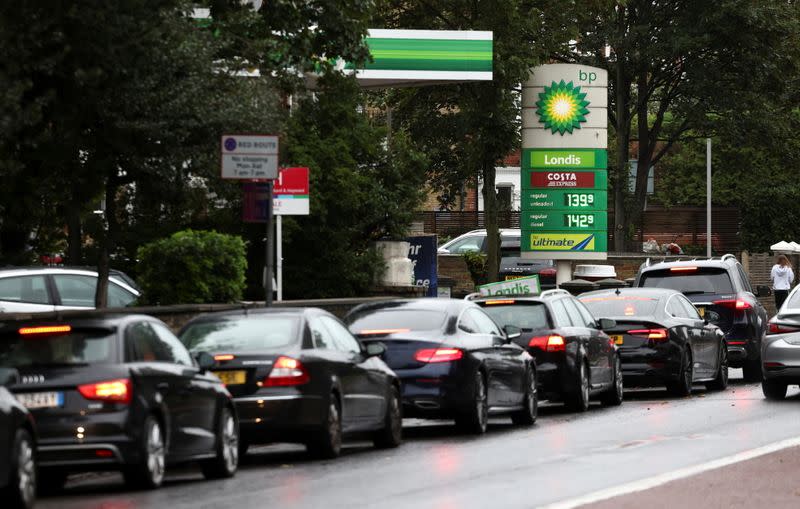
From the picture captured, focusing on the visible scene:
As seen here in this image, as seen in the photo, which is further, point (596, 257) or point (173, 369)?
point (596, 257)

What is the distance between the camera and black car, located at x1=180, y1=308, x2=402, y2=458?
1579 cm

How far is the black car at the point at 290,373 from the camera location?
15.8 metres

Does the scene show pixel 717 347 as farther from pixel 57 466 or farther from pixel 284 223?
pixel 57 466

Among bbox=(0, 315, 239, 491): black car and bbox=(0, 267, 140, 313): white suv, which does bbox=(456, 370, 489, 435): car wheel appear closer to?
bbox=(0, 315, 239, 491): black car

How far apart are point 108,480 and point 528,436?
17.3ft

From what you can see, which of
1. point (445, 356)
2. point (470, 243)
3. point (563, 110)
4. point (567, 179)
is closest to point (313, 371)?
point (445, 356)

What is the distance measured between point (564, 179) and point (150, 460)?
2750cm

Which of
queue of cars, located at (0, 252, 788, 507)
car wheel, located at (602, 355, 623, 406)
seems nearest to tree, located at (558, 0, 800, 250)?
queue of cars, located at (0, 252, 788, 507)

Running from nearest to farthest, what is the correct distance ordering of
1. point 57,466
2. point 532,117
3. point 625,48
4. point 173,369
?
point 57,466 < point 173,369 < point 532,117 < point 625,48

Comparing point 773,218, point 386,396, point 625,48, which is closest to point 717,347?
point 386,396

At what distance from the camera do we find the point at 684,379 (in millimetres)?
24812

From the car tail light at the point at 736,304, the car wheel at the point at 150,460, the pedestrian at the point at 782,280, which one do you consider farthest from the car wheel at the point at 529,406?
the pedestrian at the point at 782,280

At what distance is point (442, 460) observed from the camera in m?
16.2

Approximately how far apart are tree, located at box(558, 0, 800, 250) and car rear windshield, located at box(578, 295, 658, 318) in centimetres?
2816
